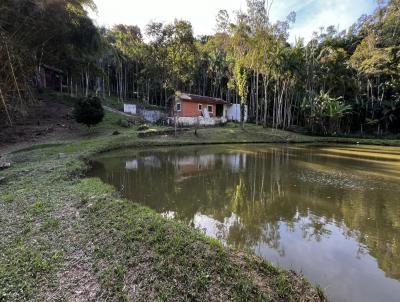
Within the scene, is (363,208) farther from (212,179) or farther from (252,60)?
(252,60)

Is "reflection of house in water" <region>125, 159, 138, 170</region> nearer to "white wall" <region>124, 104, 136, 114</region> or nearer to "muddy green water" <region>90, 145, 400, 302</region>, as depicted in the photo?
"muddy green water" <region>90, 145, 400, 302</region>

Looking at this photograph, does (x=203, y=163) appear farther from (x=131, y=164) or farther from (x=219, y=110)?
(x=219, y=110)

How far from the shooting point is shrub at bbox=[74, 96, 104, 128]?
902 inches

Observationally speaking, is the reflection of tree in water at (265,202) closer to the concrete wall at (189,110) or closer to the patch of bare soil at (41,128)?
the patch of bare soil at (41,128)

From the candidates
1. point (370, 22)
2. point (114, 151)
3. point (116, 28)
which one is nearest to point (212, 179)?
point (114, 151)

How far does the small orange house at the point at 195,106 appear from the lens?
31578 millimetres

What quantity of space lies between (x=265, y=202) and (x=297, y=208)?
39.8 inches

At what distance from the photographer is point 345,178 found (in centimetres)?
1227

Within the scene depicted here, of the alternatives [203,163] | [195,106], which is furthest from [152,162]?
[195,106]

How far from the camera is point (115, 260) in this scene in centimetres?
457

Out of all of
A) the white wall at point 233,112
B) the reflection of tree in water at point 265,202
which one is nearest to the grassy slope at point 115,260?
the reflection of tree in water at point 265,202

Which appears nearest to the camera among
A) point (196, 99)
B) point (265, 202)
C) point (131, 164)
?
point (265, 202)

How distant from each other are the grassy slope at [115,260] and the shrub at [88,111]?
16.7 meters

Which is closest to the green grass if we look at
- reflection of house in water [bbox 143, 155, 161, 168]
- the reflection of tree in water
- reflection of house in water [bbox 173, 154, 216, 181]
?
the reflection of tree in water
